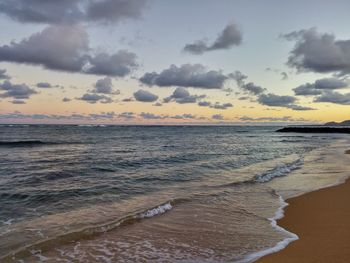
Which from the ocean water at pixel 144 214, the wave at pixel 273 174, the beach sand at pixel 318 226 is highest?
the beach sand at pixel 318 226

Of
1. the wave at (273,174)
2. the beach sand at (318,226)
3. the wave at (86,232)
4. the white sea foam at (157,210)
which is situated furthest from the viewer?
the wave at (273,174)

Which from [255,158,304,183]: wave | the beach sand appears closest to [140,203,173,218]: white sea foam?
the beach sand

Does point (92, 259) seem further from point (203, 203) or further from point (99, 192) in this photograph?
point (99, 192)

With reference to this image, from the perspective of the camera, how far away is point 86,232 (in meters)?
8.98

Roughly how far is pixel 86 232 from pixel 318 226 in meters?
6.04

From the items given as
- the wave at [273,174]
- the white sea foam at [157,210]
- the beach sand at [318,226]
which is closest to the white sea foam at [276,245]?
the beach sand at [318,226]

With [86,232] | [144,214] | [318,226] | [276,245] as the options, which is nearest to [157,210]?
[144,214]

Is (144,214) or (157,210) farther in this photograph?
(157,210)

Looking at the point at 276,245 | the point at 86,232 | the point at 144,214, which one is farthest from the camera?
the point at 144,214

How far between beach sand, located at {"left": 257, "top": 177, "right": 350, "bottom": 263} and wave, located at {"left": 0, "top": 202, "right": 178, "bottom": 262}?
3.82m

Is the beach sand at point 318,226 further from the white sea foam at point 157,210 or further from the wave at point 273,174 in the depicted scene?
the wave at point 273,174

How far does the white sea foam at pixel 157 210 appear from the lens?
1086 centimetres

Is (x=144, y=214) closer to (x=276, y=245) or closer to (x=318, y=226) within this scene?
(x=276, y=245)

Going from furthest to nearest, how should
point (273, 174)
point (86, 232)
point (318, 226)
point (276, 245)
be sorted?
point (273, 174), point (318, 226), point (86, 232), point (276, 245)
